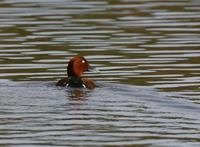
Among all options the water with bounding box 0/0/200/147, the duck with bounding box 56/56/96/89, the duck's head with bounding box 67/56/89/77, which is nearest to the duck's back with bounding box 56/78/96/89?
the duck with bounding box 56/56/96/89

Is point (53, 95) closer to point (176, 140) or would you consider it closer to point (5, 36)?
point (176, 140)

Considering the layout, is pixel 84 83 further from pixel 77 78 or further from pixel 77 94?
pixel 77 94

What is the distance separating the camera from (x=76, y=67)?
1703 centimetres

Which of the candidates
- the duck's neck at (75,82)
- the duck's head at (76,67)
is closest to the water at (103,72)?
the duck's neck at (75,82)

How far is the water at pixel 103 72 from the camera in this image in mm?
12508

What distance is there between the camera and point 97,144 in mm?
11703

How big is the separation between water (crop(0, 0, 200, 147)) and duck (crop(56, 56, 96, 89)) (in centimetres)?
19

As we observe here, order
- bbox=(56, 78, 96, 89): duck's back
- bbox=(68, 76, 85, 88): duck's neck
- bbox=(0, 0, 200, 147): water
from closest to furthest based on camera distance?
bbox=(0, 0, 200, 147): water
bbox=(56, 78, 96, 89): duck's back
bbox=(68, 76, 85, 88): duck's neck

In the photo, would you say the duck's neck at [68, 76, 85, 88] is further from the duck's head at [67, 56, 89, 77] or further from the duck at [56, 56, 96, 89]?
the duck's head at [67, 56, 89, 77]

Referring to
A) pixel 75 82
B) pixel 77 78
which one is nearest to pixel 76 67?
→ pixel 77 78

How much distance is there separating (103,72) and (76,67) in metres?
1.40

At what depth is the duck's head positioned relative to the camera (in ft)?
55.7

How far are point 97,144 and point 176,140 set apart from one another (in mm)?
988

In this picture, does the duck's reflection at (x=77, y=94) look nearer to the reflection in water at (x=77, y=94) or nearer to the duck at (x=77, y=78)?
the reflection in water at (x=77, y=94)
